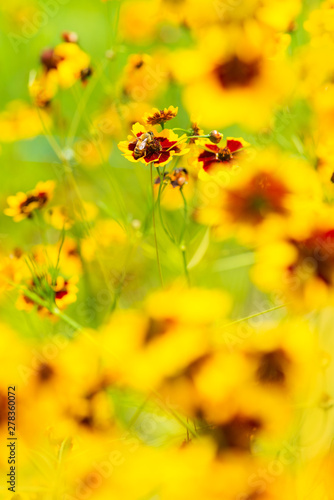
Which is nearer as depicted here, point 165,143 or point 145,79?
point 165,143

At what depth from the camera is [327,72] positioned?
12.0 inches

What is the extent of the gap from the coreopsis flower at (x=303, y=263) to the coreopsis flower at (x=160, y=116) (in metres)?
0.08

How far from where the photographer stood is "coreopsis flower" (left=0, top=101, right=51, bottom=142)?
0.40m

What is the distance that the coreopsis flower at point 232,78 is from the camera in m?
0.30

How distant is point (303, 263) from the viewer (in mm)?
267

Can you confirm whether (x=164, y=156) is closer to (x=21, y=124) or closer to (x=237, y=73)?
(x=237, y=73)

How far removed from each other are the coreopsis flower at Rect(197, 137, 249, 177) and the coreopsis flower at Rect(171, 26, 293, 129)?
0.06ft

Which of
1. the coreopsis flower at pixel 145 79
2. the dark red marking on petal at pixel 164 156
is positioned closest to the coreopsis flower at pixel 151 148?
the dark red marking on petal at pixel 164 156

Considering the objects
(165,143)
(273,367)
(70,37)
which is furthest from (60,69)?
(273,367)

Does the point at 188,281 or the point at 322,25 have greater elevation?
the point at 322,25

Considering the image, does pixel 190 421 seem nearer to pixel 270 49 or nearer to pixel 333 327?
pixel 333 327

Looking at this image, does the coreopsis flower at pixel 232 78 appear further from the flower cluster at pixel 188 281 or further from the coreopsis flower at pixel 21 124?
the coreopsis flower at pixel 21 124

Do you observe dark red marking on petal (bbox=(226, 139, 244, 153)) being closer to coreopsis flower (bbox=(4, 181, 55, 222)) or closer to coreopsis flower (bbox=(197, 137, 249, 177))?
coreopsis flower (bbox=(197, 137, 249, 177))

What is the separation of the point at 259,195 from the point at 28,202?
14cm
